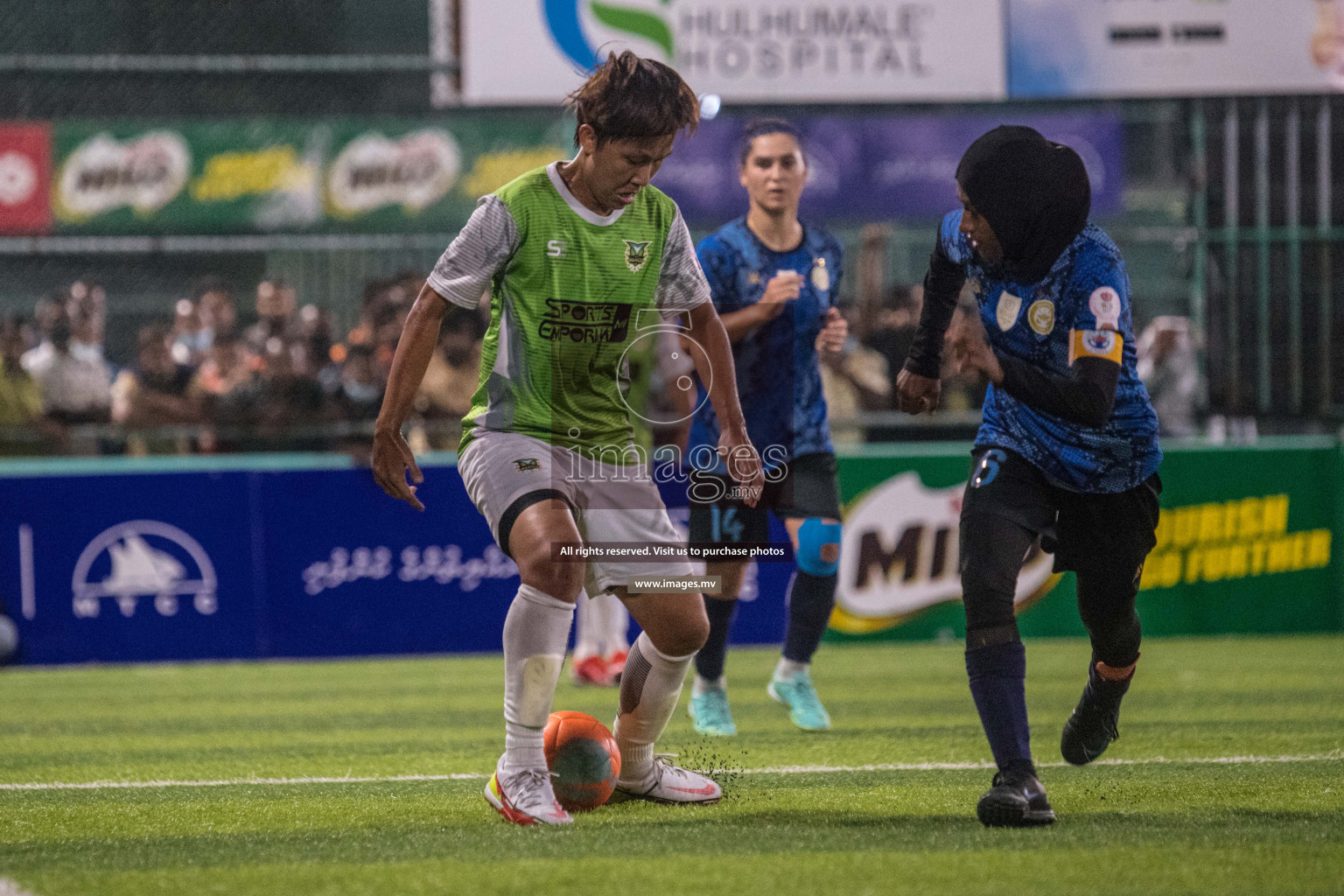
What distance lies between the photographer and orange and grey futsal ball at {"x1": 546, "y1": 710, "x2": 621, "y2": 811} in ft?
15.5

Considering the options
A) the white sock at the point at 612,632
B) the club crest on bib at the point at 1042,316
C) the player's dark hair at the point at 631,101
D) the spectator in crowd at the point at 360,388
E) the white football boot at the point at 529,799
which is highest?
the player's dark hair at the point at 631,101

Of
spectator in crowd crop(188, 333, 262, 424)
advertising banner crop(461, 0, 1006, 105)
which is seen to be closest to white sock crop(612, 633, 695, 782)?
spectator in crowd crop(188, 333, 262, 424)

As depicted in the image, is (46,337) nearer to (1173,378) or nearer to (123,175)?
(123,175)

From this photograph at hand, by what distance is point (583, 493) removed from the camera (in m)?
4.63

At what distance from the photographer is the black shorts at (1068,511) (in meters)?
4.61

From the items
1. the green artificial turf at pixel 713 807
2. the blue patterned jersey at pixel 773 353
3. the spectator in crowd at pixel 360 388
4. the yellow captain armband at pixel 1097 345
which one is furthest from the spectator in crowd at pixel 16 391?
the yellow captain armband at pixel 1097 345

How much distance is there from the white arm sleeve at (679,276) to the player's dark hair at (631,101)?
407 mm

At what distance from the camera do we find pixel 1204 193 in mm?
12875

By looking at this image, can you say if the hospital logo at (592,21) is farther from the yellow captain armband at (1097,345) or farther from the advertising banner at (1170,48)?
the yellow captain armband at (1097,345)

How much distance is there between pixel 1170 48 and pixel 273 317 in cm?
771

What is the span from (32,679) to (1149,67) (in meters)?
9.93

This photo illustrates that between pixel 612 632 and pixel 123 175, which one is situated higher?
pixel 123 175

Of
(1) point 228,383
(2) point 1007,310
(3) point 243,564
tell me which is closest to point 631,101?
(2) point 1007,310

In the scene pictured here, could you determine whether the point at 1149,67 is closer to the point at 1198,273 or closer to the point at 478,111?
the point at 1198,273
